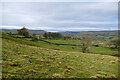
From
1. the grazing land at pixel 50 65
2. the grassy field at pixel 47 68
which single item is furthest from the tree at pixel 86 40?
the grassy field at pixel 47 68

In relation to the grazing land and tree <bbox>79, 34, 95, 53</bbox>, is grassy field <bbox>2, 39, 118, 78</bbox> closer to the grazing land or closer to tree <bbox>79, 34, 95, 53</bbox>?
the grazing land

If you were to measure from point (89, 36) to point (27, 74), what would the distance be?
3428 centimetres

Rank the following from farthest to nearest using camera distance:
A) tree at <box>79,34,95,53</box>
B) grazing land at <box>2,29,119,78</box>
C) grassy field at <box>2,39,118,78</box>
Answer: tree at <box>79,34,95,53</box>
grazing land at <box>2,29,119,78</box>
grassy field at <box>2,39,118,78</box>

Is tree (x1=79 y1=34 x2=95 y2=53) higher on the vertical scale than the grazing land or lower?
higher

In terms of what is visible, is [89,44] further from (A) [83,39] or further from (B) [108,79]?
(B) [108,79]

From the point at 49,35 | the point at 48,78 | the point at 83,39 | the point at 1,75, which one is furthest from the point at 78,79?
the point at 49,35

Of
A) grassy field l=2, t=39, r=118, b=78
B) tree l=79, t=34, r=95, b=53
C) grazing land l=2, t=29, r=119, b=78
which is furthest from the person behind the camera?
tree l=79, t=34, r=95, b=53

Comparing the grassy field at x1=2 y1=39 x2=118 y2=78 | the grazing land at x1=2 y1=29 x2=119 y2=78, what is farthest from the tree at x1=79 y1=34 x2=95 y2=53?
the grassy field at x1=2 y1=39 x2=118 y2=78

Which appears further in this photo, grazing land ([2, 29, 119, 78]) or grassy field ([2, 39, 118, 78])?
grazing land ([2, 29, 119, 78])

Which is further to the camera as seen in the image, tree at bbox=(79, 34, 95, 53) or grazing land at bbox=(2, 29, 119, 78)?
tree at bbox=(79, 34, 95, 53)

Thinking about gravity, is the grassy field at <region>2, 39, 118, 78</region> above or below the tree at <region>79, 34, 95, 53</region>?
below

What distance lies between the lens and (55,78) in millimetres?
7656

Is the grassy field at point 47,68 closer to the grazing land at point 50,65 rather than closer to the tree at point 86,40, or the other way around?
the grazing land at point 50,65

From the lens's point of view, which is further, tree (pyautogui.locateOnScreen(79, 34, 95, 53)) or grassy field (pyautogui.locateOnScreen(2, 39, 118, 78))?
tree (pyautogui.locateOnScreen(79, 34, 95, 53))
